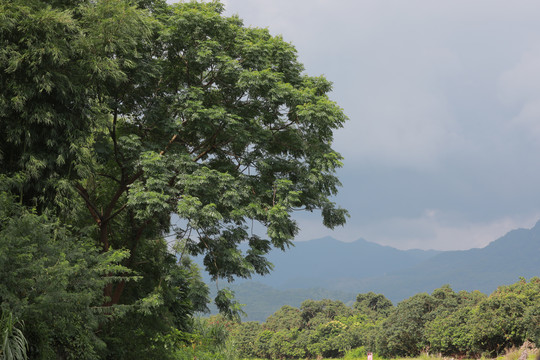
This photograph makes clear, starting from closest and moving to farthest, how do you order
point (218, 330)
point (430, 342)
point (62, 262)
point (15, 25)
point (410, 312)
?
point (62, 262) < point (15, 25) < point (218, 330) < point (430, 342) < point (410, 312)

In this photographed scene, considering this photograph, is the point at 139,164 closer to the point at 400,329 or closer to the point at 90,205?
the point at 90,205

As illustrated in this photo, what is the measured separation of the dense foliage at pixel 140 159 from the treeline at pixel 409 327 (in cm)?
1478

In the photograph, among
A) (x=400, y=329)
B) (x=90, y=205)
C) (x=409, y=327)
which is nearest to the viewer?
(x=90, y=205)

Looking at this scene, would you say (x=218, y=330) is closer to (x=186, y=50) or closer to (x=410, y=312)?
(x=186, y=50)

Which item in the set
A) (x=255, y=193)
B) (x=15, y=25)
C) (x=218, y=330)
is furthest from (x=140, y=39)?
(x=218, y=330)

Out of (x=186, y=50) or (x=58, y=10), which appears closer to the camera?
(x=58, y=10)

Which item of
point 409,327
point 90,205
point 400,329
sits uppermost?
point 90,205

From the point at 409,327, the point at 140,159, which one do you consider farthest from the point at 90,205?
the point at 409,327

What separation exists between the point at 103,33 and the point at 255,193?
6259 millimetres

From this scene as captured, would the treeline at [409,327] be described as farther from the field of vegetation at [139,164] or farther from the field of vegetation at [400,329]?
the field of vegetation at [139,164]

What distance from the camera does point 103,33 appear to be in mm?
13469

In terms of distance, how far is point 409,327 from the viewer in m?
41.9

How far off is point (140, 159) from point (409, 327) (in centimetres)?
3320

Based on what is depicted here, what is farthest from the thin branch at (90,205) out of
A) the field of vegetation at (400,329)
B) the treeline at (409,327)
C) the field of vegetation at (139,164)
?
the treeline at (409,327)
